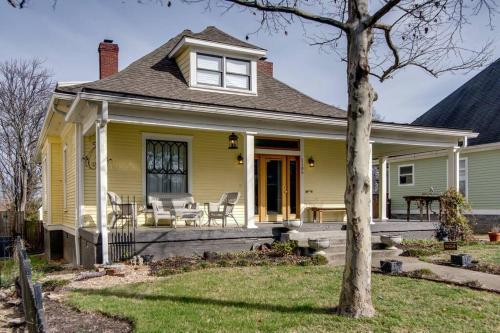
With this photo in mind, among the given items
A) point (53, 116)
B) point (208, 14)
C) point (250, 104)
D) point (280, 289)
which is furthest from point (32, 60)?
point (280, 289)

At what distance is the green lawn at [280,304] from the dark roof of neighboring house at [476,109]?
41.8ft

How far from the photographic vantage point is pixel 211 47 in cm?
1232

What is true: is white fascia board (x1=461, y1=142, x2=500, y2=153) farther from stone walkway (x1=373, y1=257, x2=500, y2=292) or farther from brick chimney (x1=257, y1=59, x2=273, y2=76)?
stone walkway (x1=373, y1=257, x2=500, y2=292)

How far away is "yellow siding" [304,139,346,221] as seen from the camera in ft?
44.9

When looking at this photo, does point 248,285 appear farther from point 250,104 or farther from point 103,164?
point 250,104

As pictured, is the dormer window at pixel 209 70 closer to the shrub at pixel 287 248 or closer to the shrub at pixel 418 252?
the shrub at pixel 287 248

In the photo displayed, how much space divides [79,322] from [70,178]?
28.2 ft

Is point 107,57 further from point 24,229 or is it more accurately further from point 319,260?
point 319,260

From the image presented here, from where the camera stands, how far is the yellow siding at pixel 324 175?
13.7 m

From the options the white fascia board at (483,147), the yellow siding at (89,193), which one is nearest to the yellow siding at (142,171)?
the yellow siding at (89,193)

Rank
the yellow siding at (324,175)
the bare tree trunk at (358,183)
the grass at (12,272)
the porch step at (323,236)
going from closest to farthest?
the bare tree trunk at (358,183)
the grass at (12,272)
the porch step at (323,236)
the yellow siding at (324,175)

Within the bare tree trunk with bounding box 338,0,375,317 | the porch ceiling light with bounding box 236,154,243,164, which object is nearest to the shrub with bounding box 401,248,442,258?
the porch ceiling light with bounding box 236,154,243,164

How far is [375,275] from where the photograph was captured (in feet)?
23.8

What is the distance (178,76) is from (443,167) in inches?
490
